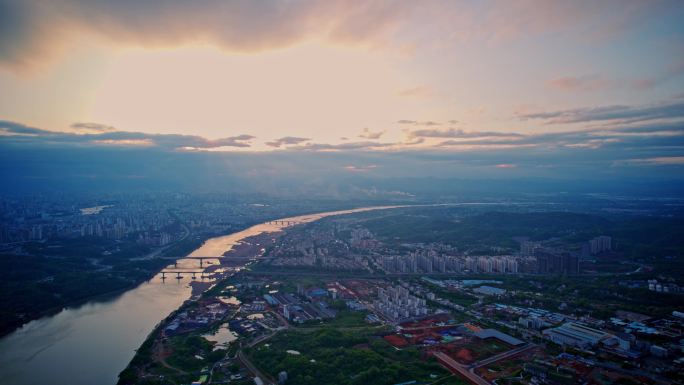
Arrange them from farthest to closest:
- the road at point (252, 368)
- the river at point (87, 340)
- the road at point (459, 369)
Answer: the river at point (87, 340)
the road at point (252, 368)
the road at point (459, 369)

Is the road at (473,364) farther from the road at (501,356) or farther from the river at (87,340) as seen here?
the river at (87,340)

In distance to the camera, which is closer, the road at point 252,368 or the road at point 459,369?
the road at point 459,369

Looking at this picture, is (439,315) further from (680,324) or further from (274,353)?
(680,324)

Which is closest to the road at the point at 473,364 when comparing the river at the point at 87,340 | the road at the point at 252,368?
the road at the point at 252,368

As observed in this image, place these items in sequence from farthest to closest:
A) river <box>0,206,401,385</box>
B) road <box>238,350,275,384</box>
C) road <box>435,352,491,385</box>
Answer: river <box>0,206,401,385</box> < road <box>238,350,275,384</box> < road <box>435,352,491,385</box>

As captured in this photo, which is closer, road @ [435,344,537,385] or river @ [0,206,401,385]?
road @ [435,344,537,385]

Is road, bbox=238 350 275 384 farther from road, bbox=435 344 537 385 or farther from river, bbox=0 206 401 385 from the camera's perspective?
road, bbox=435 344 537 385

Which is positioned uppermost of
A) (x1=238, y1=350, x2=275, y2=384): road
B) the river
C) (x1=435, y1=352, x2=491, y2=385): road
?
(x1=435, y1=352, x2=491, y2=385): road

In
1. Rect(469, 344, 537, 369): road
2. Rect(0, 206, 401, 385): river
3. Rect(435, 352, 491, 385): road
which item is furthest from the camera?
Rect(0, 206, 401, 385): river

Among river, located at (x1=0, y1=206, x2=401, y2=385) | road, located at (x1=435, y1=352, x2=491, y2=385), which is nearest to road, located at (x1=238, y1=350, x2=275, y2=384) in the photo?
river, located at (x1=0, y1=206, x2=401, y2=385)

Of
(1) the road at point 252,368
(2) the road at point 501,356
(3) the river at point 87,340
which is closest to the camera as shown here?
(1) the road at point 252,368
